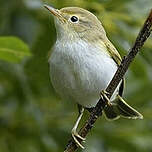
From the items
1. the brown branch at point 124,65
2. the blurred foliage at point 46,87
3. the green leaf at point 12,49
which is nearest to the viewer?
the brown branch at point 124,65

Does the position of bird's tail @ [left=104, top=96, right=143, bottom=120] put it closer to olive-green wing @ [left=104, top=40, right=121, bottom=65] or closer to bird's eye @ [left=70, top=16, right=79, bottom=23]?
olive-green wing @ [left=104, top=40, right=121, bottom=65]

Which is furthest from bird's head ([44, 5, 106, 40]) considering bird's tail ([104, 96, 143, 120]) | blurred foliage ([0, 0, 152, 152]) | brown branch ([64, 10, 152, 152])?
brown branch ([64, 10, 152, 152])

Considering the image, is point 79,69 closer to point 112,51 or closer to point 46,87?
point 112,51

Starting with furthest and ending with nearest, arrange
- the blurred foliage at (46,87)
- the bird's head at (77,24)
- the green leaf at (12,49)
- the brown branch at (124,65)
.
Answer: the blurred foliage at (46,87) → the bird's head at (77,24) → the green leaf at (12,49) → the brown branch at (124,65)

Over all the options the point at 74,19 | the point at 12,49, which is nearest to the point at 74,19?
the point at 74,19

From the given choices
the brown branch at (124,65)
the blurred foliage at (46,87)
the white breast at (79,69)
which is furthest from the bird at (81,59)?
the brown branch at (124,65)

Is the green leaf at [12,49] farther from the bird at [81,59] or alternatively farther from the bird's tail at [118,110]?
the bird's tail at [118,110]
